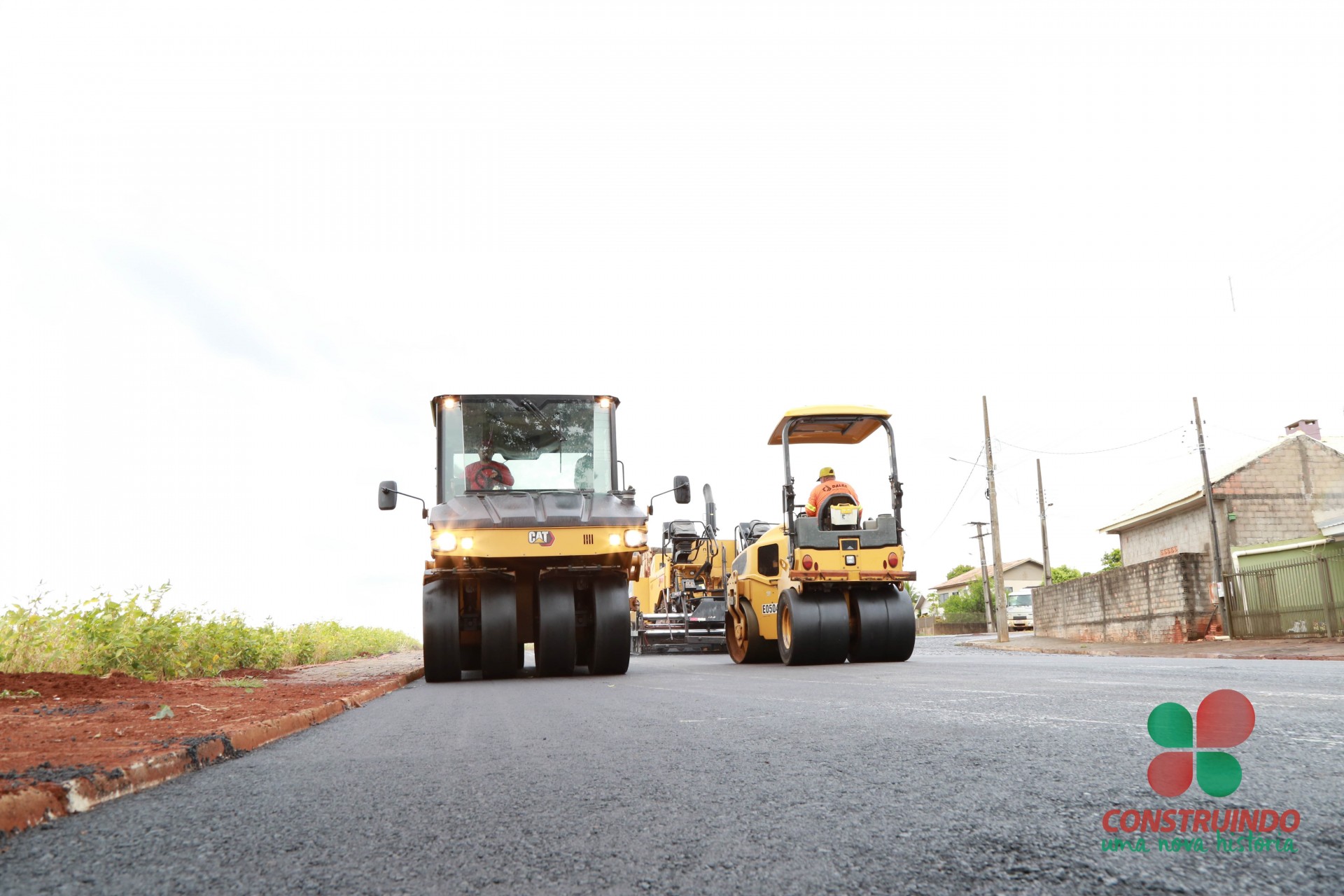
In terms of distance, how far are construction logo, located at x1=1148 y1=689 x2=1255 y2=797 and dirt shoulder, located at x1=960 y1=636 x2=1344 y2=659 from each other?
13.1m

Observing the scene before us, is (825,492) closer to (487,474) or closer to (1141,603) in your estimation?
(487,474)

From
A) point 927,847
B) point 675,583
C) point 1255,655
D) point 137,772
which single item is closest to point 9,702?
point 137,772

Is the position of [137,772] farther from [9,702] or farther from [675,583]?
[675,583]

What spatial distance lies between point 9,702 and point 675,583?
1484 cm

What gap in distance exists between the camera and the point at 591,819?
272 centimetres

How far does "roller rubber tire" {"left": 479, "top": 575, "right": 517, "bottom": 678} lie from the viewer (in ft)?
36.2

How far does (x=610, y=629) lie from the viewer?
1132cm

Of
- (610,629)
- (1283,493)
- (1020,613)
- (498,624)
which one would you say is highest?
(1283,493)

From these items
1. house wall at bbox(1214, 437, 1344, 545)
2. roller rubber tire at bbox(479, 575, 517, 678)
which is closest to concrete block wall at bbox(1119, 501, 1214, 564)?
house wall at bbox(1214, 437, 1344, 545)

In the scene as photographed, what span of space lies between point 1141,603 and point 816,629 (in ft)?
54.2

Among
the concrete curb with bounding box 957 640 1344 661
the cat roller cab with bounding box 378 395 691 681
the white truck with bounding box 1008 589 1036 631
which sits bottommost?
the white truck with bounding box 1008 589 1036 631

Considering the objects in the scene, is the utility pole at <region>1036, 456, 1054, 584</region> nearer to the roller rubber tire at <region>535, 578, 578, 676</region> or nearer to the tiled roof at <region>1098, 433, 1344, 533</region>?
the tiled roof at <region>1098, 433, 1344, 533</region>

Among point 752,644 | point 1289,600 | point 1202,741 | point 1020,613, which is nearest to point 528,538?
point 752,644

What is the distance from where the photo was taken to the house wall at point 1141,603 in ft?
72.2
